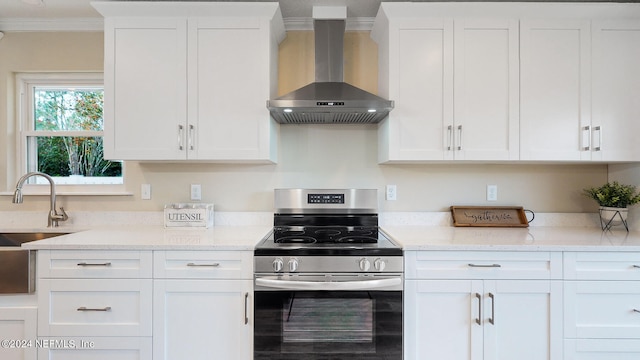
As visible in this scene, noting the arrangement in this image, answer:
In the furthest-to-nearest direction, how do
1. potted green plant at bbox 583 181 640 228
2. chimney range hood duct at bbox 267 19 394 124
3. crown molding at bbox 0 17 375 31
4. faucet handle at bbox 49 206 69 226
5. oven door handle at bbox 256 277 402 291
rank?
crown molding at bbox 0 17 375 31, faucet handle at bbox 49 206 69 226, potted green plant at bbox 583 181 640 228, chimney range hood duct at bbox 267 19 394 124, oven door handle at bbox 256 277 402 291

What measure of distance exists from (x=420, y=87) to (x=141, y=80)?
5.43ft

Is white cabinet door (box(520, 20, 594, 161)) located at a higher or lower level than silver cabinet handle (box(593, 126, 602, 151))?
higher

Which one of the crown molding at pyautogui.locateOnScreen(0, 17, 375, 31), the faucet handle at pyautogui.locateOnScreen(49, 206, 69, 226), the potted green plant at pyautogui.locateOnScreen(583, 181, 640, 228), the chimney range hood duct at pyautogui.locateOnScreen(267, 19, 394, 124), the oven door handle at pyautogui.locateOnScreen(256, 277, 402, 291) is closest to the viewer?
the oven door handle at pyautogui.locateOnScreen(256, 277, 402, 291)

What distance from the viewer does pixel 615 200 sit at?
1.94 m

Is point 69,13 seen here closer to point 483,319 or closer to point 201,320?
point 201,320

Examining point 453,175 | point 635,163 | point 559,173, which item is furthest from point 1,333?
point 635,163

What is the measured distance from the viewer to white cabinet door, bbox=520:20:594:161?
6.05ft

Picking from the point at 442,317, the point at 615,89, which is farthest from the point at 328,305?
the point at 615,89

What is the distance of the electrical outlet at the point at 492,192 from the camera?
218 centimetres

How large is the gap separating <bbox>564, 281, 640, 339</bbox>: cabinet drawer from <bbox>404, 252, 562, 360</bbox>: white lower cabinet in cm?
7

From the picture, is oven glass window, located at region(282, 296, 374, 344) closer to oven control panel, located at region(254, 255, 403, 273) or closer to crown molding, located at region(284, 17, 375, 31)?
oven control panel, located at region(254, 255, 403, 273)

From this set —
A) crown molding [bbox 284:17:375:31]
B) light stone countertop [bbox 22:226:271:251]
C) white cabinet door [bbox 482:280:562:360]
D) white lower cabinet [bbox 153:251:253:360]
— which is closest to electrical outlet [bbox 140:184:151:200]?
light stone countertop [bbox 22:226:271:251]

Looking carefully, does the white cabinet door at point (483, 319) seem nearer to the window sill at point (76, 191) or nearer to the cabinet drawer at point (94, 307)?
the cabinet drawer at point (94, 307)

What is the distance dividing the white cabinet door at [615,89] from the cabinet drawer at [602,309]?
77cm
